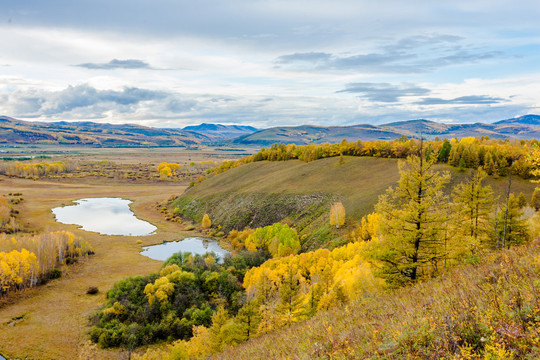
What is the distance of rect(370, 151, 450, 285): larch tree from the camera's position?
21859 millimetres

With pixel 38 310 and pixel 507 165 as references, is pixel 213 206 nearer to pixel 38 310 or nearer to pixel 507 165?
pixel 38 310

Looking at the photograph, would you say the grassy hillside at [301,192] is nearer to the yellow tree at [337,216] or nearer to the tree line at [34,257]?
the yellow tree at [337,216]

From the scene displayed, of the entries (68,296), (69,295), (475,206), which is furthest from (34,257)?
(475,206)

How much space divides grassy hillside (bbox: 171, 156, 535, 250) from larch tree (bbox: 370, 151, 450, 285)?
1511 inches

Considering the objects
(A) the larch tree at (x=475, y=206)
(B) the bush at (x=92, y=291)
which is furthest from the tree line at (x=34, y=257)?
(A) the larch tree at (x=475, y=206)

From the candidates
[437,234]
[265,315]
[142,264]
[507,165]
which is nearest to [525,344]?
[437,234]

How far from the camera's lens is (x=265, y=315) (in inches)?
1064

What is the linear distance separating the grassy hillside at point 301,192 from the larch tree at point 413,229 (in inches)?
1511

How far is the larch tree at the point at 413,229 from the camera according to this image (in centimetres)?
2186

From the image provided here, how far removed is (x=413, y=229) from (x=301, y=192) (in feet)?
208

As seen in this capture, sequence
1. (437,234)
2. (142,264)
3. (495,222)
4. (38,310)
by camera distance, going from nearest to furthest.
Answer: (437,234) → (495,222) → (38,310) → (142,264)

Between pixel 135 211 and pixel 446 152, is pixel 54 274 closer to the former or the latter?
pixel 135 211

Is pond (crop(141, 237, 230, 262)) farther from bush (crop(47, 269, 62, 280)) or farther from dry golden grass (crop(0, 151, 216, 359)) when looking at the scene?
bush (crop(47, 269, 62, 280))

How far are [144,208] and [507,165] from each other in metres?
109
